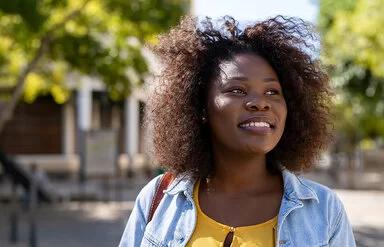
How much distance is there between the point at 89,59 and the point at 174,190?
554 inches

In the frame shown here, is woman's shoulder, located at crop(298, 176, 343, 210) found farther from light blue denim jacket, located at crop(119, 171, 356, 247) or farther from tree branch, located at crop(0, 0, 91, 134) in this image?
tree branch, located at crop(0, 0, 91, 134)

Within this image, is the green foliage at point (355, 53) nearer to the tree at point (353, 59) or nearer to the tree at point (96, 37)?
the tree at point (353, 59)

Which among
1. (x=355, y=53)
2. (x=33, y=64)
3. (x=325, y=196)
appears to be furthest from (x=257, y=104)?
(x=355, y=53)

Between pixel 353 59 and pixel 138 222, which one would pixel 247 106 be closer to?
pixel 138 222

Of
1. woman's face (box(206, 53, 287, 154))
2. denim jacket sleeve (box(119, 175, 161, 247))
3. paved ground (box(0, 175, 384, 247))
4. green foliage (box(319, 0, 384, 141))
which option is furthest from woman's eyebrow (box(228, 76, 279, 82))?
paved ground (box(0, 175, 384, 247))

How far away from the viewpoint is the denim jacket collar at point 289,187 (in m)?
2.37

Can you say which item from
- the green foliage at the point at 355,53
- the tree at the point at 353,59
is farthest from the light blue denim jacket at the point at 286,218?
the tree at the point at 353,59

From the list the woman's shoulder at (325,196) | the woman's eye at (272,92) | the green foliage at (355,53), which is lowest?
the woman's shoulder at (325,196)

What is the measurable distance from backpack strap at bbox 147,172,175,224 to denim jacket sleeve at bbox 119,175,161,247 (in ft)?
0.04

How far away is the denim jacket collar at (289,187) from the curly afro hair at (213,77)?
60 millimetres

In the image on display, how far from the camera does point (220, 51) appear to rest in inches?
102

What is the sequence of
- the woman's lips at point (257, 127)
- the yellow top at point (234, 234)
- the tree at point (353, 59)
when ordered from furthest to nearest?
the tree at point (353, 59) → the woman's lips at point (257, 127) → the yellow top at point (234, 234)

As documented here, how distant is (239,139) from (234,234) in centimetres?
31

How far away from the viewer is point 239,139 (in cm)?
241
